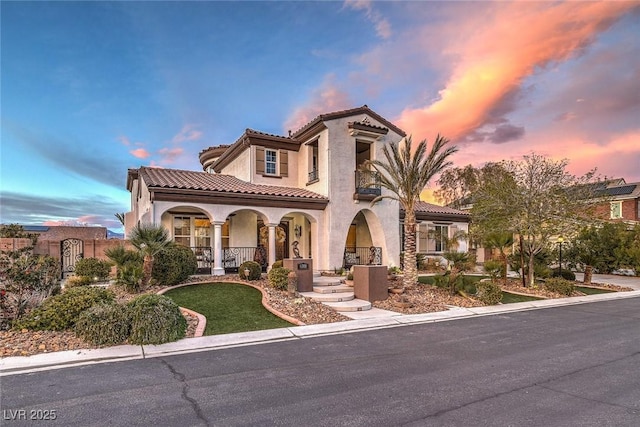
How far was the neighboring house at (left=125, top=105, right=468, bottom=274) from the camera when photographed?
54.1 ft

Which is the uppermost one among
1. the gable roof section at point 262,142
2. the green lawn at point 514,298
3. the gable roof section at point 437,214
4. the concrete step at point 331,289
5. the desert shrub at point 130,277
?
the gable roof section at point 262,142

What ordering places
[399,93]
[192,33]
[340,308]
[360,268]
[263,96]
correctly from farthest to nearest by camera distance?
[263,96] → [399,93] → [192,33] → [360,268] → [340,308]

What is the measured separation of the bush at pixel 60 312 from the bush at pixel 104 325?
1.16ft

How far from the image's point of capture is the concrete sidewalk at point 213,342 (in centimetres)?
614

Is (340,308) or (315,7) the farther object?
(315,7)

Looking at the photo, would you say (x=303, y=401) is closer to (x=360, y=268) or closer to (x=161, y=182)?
(x=360, y=268)

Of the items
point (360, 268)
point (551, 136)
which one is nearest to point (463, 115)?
point (551, 136)

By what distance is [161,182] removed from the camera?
1485cm

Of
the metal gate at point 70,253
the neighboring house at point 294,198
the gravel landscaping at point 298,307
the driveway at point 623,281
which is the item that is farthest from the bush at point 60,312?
the driveway at point 623,281

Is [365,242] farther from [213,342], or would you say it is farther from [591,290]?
[213,342]

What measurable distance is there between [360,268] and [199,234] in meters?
9.82

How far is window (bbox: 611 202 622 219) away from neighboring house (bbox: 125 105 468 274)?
82.6 ft

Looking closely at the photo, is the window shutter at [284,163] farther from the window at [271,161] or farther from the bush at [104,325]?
the bush at [104,325]

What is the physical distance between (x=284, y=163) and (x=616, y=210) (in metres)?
31.7
